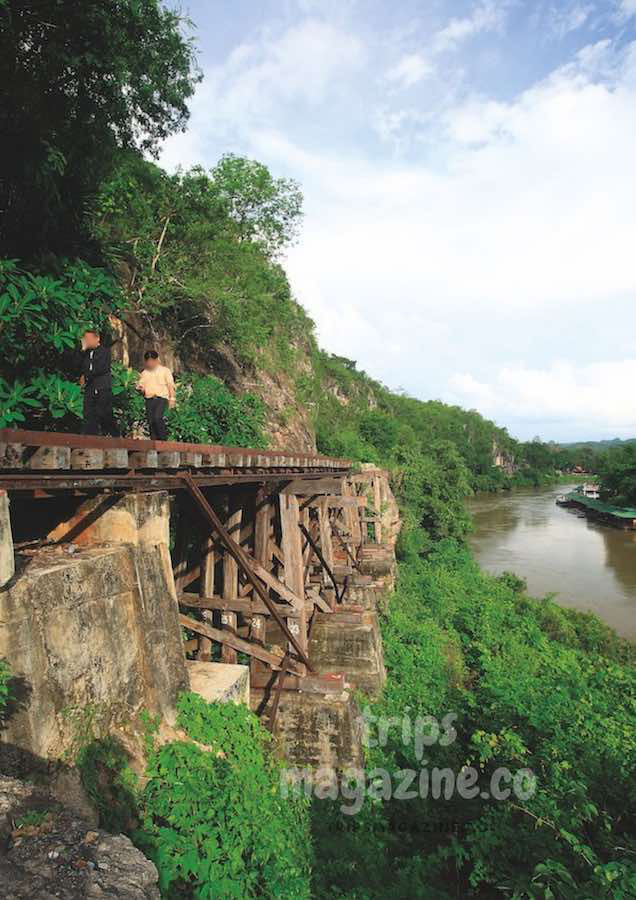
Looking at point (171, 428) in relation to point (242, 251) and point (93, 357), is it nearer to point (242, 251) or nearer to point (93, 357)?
point (93, 357)

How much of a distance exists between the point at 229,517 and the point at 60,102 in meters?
Answer: 5.88

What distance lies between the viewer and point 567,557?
29703 millimetres

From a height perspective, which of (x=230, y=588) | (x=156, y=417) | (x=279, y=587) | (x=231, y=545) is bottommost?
(x=230, y=588)

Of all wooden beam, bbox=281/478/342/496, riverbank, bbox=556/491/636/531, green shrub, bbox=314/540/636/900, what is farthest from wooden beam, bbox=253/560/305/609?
riverbank, bbox=556/491/636/531

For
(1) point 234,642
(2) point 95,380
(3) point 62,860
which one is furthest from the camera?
(1) point 234,642

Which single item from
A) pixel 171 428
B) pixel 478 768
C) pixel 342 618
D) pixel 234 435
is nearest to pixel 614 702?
pixel 478 768

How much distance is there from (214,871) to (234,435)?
6818 mm

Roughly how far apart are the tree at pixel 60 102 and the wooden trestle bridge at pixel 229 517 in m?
3.83

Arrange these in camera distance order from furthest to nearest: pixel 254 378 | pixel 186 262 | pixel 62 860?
1. pixel 254 378
2. pixel 186 262
3. pixel 62 860

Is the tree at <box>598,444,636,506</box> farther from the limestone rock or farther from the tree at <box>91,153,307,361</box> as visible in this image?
the limestone rock

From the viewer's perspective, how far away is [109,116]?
6461 millimetres

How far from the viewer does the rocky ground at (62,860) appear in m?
1.19

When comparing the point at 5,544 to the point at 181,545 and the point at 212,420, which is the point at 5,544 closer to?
the point at 181,545

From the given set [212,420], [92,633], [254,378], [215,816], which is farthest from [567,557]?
[92,633]
